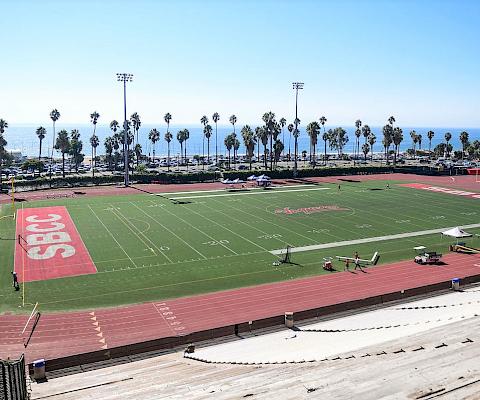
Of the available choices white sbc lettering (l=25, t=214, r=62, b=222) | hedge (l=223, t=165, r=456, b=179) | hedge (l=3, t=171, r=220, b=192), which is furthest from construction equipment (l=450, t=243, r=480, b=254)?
hedge (l=3, t=171, r=220, b=192)

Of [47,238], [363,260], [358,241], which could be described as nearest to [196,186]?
[47,238]

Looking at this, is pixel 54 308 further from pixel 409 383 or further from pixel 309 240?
pixel 309 240

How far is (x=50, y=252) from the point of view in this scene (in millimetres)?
41969

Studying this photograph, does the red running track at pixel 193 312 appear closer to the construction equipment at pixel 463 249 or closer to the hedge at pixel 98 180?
the construction equipment at pixel 463 249

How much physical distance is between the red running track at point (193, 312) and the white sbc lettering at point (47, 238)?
694 inches

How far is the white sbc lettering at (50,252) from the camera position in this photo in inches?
1603

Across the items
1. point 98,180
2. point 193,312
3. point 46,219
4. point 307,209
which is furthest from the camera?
point 98,180

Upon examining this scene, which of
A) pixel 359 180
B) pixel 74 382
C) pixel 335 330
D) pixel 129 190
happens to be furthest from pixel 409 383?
pixel 359 180

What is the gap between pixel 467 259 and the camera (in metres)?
41.2

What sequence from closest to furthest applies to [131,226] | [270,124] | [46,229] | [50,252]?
[50,252], [46,229], [131,226], [270,124]

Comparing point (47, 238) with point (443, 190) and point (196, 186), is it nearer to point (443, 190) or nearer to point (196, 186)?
point (196, 186)

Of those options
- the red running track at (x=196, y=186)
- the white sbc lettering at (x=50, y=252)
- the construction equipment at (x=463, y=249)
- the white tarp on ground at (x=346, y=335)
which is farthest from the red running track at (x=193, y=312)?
the red running track at (x=196, y=186)

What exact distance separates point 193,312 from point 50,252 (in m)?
18.1

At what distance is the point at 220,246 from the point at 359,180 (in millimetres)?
55171
